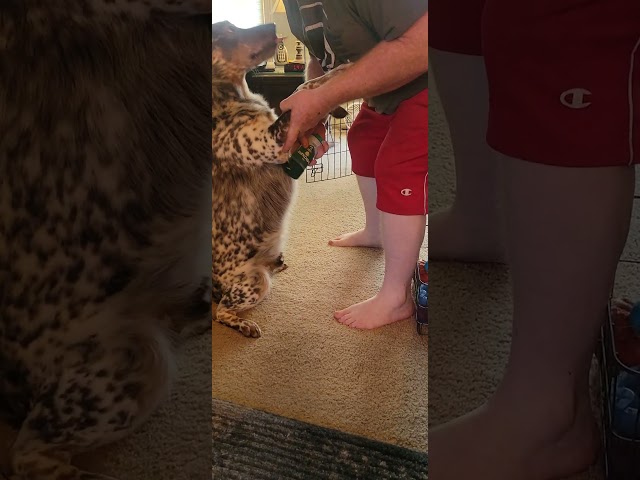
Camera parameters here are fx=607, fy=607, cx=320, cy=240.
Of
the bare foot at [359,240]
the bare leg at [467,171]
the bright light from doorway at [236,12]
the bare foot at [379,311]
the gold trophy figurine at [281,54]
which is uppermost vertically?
the bright light from doorway at [236,12]

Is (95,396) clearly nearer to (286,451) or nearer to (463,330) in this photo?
(286,451)

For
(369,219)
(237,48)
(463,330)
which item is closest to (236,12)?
(237,48)

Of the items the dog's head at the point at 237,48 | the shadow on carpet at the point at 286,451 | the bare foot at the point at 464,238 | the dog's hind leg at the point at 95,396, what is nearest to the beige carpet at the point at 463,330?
the bare foot at the point at 464,238

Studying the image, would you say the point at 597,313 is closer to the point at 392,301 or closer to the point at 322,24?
the point at 392,301

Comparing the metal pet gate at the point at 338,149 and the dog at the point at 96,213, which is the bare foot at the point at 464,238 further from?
the dog at the point at 96,213

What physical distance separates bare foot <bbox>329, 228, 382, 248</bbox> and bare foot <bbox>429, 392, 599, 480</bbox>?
0.30 metres

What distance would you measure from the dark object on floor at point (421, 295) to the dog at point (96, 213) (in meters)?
0.36

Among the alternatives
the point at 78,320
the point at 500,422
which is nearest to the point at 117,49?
the point at 78,320

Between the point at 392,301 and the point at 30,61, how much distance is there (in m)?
0.73

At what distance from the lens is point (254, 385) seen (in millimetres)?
1029

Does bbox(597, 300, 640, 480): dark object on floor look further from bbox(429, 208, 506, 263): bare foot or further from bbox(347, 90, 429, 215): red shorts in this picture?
bbox(347, 90, 429, 215): red shorts

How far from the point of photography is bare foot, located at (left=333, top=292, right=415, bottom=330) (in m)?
0.95

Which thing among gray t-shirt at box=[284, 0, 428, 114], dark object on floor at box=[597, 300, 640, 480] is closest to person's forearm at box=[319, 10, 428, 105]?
gray t-shirt at box=[284, 0, 428, 114]

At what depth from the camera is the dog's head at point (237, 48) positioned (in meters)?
1.00
